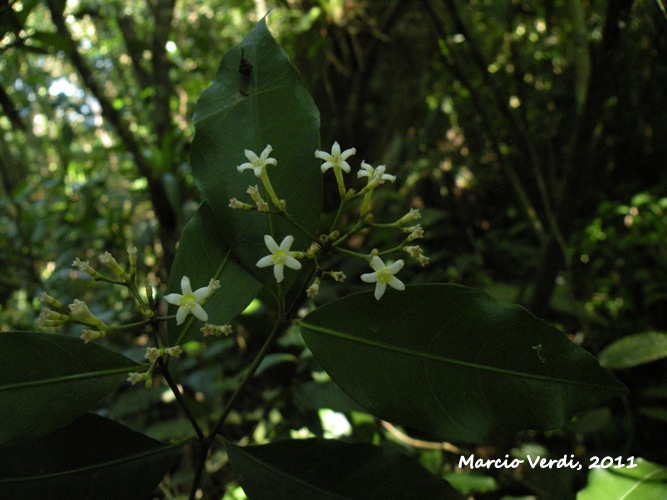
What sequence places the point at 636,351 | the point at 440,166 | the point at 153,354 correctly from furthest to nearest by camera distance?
the point at 440,166, the point at 636,351, the point at 153,354

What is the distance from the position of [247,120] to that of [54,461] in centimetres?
52

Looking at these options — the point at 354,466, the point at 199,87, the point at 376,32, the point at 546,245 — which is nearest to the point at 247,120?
the point at 354,466

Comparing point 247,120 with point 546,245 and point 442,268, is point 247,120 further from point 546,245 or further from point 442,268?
point 442,268

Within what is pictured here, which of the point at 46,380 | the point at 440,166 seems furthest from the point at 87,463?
the point at 440,166

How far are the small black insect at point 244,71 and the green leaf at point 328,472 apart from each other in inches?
20.0

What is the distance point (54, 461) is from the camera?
64 centimetres

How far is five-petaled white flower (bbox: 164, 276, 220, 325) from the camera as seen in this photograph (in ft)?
2.01

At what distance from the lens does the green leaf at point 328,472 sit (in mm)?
667

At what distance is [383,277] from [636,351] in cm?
111

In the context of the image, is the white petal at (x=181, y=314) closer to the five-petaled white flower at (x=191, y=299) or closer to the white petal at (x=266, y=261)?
the five-petaled white flower at (x=191, y=299)

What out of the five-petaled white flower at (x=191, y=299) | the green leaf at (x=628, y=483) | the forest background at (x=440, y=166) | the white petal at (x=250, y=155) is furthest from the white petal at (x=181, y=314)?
the green leaf at (x=628, y=483)

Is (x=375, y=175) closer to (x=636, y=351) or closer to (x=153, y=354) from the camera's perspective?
(x=153, y=354)

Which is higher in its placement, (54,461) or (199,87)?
(199,87)

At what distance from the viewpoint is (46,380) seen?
616mm
